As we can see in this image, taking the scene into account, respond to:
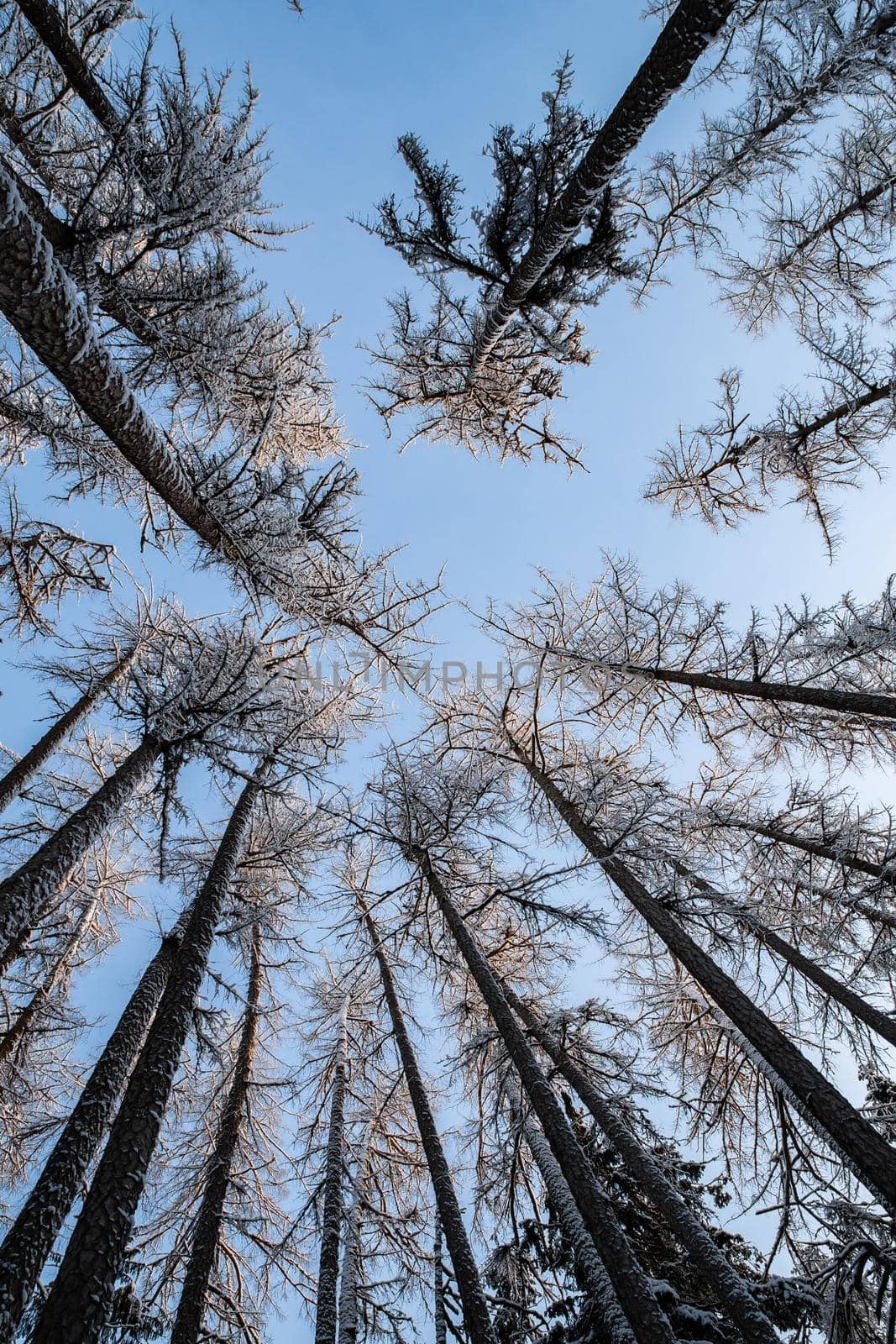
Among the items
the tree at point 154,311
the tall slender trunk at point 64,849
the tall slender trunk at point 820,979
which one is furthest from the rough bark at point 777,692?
the tall slender trunk at point 64,849

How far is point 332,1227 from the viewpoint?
19.5 feet

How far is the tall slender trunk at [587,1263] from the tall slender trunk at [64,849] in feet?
16.2

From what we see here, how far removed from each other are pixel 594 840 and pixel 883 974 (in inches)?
141

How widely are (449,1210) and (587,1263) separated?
172 cm

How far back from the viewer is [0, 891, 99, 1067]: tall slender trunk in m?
7.27

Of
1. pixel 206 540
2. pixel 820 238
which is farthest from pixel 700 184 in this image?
pixel 206 540

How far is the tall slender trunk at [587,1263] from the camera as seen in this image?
3.90 meters

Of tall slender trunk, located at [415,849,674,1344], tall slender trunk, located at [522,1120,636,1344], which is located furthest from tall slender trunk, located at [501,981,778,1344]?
tall slender trunk, located at [522,1120,636,1344]

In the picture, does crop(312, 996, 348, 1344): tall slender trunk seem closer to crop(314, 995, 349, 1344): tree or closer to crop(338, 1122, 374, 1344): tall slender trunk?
crop(314, 995, 349, 1344): tree

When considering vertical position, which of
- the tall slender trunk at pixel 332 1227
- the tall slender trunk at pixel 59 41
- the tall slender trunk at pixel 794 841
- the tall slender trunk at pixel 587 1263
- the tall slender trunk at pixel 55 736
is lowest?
the tall slender trunk at pixel 587 1263

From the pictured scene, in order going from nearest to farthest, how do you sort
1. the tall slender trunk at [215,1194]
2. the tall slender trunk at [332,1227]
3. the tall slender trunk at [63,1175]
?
the tall slender trunk at [63,1175] → the tall slender trunk at [332,1227] → the tall slender trunk at [215,1194]

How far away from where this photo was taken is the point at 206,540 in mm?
5402

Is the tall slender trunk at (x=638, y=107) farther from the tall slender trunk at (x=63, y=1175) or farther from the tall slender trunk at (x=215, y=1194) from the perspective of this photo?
the tall slender trunk at (x=215, y=1194)

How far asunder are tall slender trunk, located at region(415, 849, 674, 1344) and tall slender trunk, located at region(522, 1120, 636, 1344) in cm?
7
